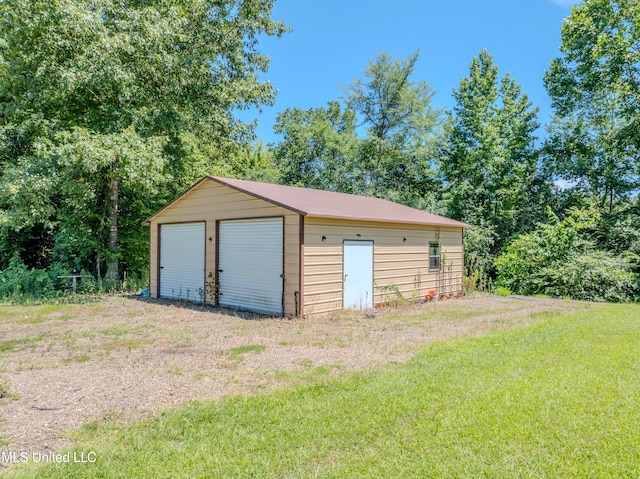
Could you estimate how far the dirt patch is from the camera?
377 cm

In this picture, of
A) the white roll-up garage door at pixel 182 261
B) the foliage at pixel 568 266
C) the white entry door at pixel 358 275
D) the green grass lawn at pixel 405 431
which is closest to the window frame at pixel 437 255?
the white entry door at pixel 358 275

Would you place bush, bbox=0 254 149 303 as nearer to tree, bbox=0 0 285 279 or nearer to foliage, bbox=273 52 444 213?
tree, bbox=0 0 285 279

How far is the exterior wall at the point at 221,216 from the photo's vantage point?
28.0 ft

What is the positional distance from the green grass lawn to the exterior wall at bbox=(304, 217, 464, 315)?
158 inches

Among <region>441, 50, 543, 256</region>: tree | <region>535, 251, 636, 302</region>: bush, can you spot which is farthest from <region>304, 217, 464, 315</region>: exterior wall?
<region>441, 50, 543, 256</region>: tree

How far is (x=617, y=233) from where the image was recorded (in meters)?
14.2

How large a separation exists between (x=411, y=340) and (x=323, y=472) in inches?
163

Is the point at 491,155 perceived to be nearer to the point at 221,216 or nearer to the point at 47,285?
the point at 221,216

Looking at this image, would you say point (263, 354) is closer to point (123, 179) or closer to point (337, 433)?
point (337, 433)

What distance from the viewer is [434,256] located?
1225cm

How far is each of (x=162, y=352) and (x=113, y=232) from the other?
950cm

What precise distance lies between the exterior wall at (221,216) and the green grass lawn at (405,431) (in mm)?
4041

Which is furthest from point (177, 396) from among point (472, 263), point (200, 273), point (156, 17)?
point (472, 263)

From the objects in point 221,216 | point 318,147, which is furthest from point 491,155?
point 221,216
